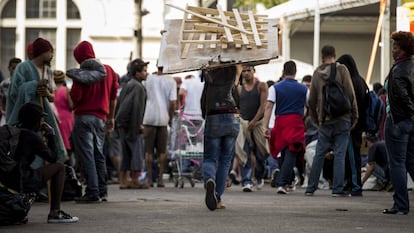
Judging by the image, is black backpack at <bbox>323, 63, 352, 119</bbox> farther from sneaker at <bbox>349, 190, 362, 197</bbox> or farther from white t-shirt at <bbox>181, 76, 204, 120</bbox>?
white t-shirt at <bbox>181, 76, 204, 120</bbox>

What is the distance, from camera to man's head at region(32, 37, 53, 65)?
13.5 metres

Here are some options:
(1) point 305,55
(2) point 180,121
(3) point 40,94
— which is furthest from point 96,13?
(3) point 40,94

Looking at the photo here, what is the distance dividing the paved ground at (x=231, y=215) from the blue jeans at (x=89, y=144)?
0.32m

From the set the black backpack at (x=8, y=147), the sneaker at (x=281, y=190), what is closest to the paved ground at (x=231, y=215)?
the black backpack at (x=8, y=147)

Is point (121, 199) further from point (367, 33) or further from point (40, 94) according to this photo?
point (367, 33)

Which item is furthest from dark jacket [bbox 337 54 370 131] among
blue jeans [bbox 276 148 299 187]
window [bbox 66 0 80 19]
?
window [bbox 66 0 80 19]

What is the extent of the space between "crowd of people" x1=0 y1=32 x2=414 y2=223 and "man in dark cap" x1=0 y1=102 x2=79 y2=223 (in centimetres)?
1

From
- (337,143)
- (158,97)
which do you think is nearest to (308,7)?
(158,97)

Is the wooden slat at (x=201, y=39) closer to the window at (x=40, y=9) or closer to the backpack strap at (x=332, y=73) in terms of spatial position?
the backpack strap at (x=332, y=73)

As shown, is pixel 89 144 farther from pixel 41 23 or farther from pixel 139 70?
pixel 41 23

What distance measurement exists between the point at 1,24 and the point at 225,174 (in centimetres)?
2953

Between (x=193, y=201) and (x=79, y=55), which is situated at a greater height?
(x=79, y=55)

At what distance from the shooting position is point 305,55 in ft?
109

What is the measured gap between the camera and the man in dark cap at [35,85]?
13359 mm
